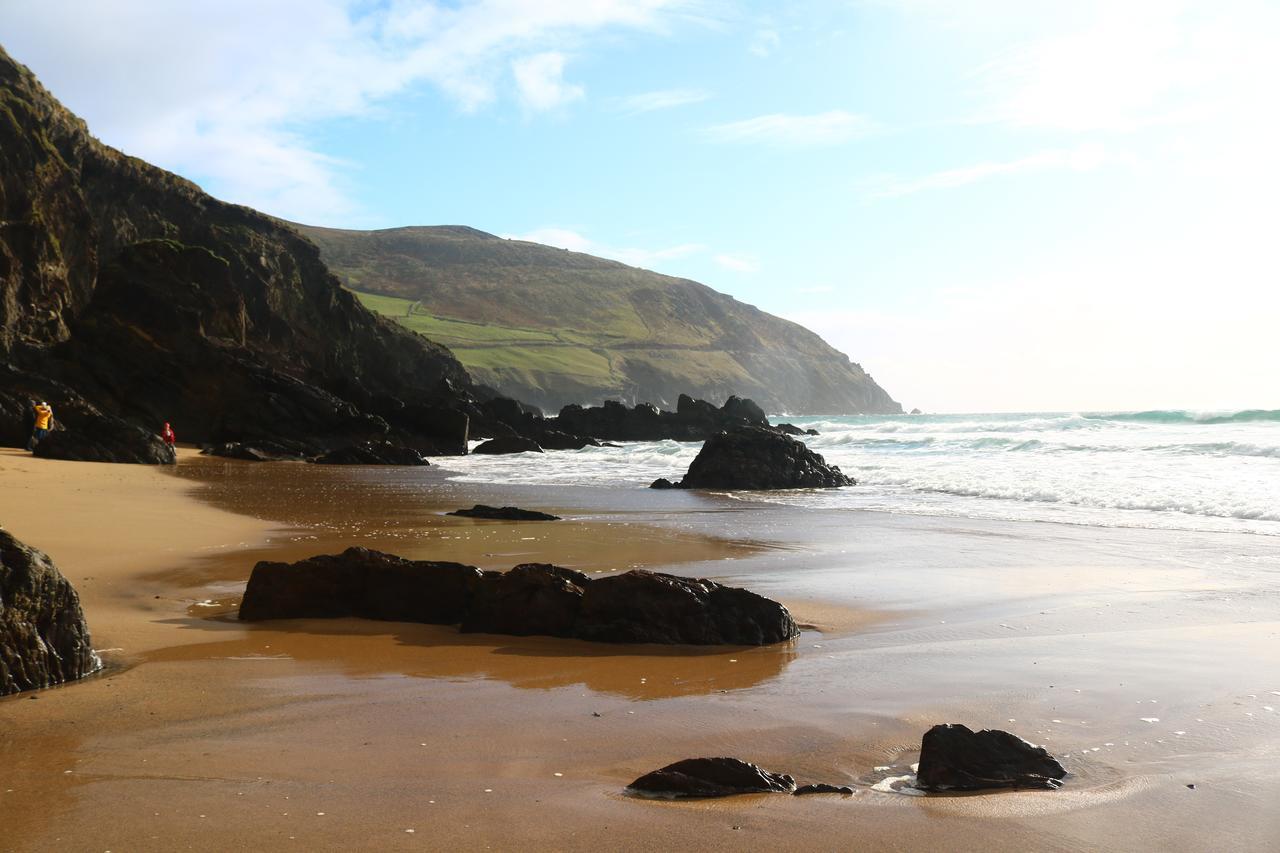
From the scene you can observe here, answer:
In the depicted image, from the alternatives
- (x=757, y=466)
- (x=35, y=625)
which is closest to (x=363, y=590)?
(x=35, y=625)

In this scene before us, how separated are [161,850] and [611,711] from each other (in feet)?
7.00

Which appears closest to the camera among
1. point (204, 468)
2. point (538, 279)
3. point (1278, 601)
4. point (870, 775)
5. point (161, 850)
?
point (161, 850)

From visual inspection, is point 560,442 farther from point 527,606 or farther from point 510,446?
point 527,606

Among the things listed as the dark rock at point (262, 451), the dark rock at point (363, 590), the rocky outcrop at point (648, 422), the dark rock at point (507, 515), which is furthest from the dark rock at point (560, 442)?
the dark rock at point (363, 590)

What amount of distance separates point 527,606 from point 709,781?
10.1ft

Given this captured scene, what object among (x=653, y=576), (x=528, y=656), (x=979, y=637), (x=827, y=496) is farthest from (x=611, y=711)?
(x=827, y=496)

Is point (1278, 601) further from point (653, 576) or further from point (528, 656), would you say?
point (528, 656)

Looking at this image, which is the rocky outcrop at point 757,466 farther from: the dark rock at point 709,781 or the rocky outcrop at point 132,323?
the dark rock at point 709,781

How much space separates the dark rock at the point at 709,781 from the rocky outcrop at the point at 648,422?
1938 inches

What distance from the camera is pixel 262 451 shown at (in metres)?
30.4

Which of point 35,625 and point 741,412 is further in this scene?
point 741,412

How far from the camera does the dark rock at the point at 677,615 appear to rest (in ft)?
20.2

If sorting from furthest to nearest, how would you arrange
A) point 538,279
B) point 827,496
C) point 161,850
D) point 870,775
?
point 538,279
point 827,496
point 870,775
point 161,850

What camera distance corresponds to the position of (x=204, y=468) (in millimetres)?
23547
